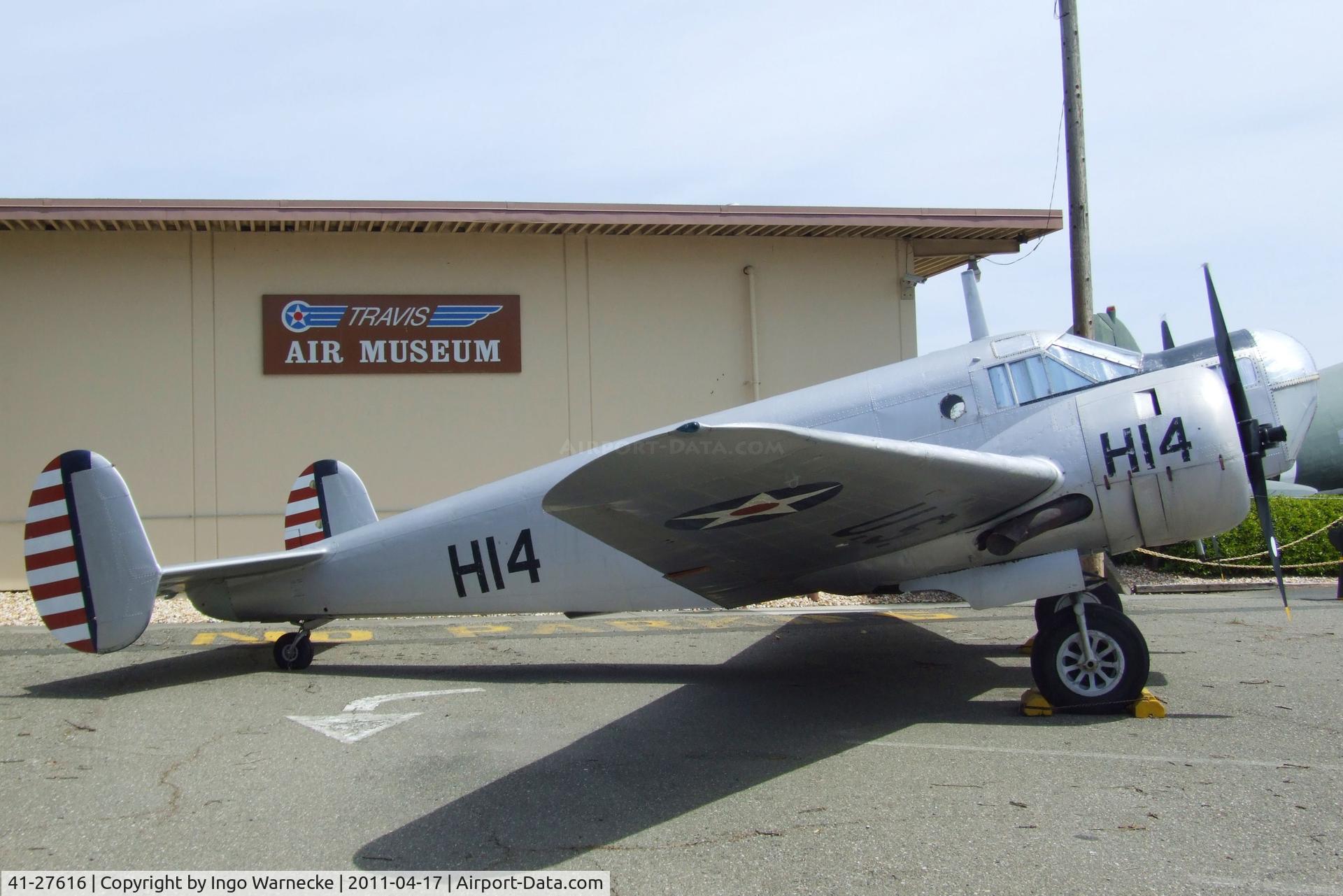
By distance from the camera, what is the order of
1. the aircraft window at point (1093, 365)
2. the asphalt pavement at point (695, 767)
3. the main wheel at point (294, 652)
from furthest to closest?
the main wheel at point (294, 652)
the aircraft window at point (1093, 365)
the asphalt pavement at point (695, 767)

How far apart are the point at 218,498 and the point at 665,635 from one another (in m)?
7.31

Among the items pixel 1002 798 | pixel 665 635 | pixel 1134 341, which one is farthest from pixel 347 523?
pixel 1134 341

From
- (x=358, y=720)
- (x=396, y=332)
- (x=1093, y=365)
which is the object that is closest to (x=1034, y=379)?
(x=1093, y=365)

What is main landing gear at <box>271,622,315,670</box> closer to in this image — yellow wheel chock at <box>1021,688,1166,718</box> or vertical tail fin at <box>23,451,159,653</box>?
vertical tail fin at <box>23,451,159,653</box>

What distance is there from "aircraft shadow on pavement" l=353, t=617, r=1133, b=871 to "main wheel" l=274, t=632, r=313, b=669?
0.51 meters

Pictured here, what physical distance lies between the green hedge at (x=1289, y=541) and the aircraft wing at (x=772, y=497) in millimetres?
8829

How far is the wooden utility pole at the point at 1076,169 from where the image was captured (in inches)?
465

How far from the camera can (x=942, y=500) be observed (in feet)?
20.1

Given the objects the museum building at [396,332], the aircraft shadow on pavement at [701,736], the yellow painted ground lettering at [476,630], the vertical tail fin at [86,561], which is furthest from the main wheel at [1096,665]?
the museum building at [396,332]

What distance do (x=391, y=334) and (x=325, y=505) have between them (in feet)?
17.6

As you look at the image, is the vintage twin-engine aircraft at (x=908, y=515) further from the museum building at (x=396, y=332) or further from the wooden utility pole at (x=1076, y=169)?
the museum building at (x=396, y=332)

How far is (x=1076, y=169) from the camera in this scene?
11852mm

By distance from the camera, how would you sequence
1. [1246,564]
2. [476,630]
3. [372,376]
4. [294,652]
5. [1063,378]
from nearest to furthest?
[1063,378] < [294,652] < [476,630] < [1246,564] < [372,376]

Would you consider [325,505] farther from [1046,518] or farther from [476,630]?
[1046,518]
